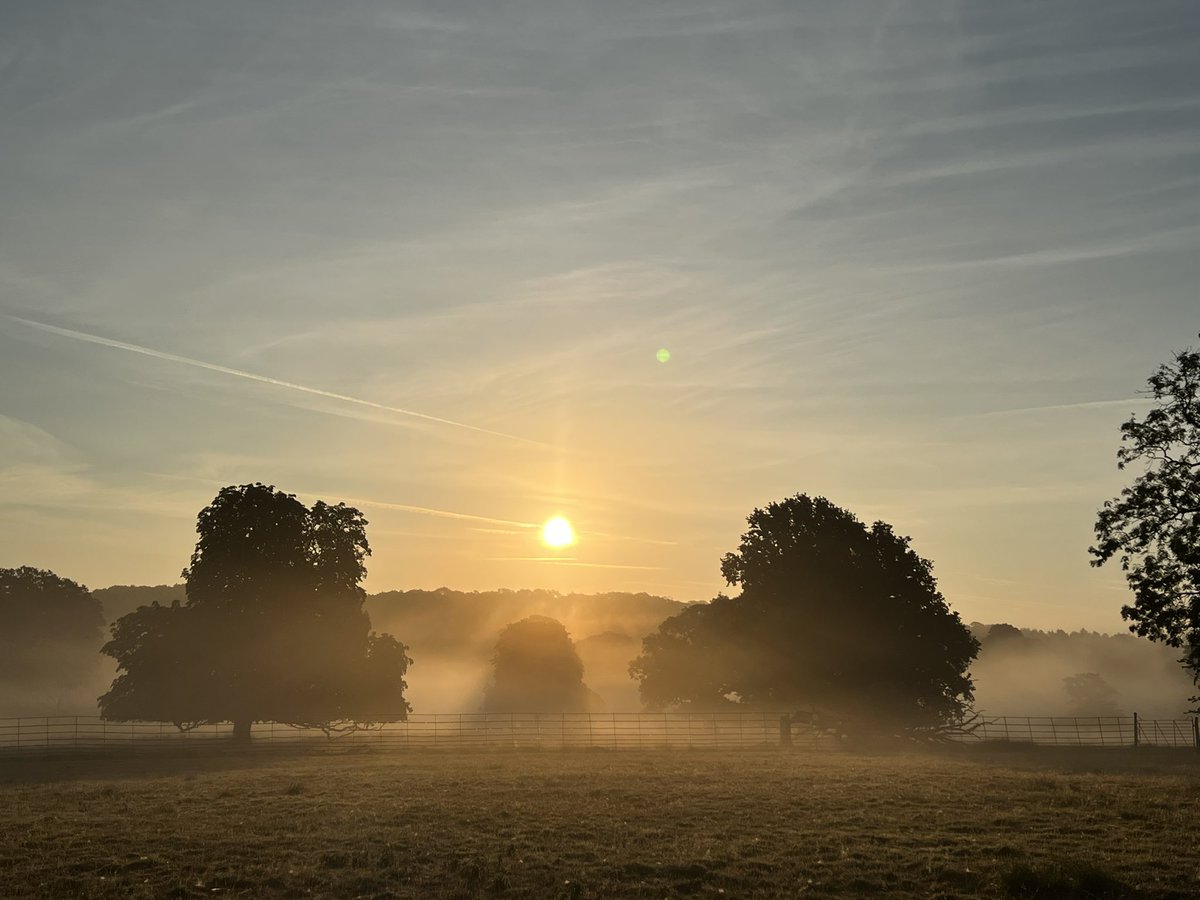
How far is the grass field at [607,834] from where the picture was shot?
66.5 ft

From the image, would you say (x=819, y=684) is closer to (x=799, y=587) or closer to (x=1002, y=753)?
(x=799, y=587)

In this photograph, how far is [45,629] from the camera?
120812 millimetres

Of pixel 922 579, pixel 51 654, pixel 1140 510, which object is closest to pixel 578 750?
pixel 922 579

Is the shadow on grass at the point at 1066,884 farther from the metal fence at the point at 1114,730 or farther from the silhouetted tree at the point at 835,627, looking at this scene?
the silhouetted tree at the point at 835,627

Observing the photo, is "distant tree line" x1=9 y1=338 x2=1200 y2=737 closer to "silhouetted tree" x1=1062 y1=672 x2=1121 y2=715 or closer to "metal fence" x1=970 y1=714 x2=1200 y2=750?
"metal fence" x1=970 y1=714 x2=1200 y2=750

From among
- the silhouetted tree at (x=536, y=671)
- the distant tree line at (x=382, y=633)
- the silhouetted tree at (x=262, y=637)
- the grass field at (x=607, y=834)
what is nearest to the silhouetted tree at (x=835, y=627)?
the distant tree line at (x=382, y=633)

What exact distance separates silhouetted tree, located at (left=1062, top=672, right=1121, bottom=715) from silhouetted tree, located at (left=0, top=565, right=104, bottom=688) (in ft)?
448

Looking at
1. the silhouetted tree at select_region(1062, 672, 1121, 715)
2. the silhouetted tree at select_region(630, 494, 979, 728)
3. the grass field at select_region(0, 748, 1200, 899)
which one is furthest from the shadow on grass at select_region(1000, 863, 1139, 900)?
the silhouetted tree at select_region(1062, 672, 1121, 715)

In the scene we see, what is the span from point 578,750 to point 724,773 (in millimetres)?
20858

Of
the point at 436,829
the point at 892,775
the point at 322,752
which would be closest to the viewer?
the point at 436,829

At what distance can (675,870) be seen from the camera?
21.4 m

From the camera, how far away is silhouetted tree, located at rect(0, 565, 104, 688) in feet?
383

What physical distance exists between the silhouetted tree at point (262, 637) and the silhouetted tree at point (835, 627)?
82.7 ft

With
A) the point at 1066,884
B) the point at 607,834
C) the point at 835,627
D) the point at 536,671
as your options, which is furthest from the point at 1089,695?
the point at 1066,884
